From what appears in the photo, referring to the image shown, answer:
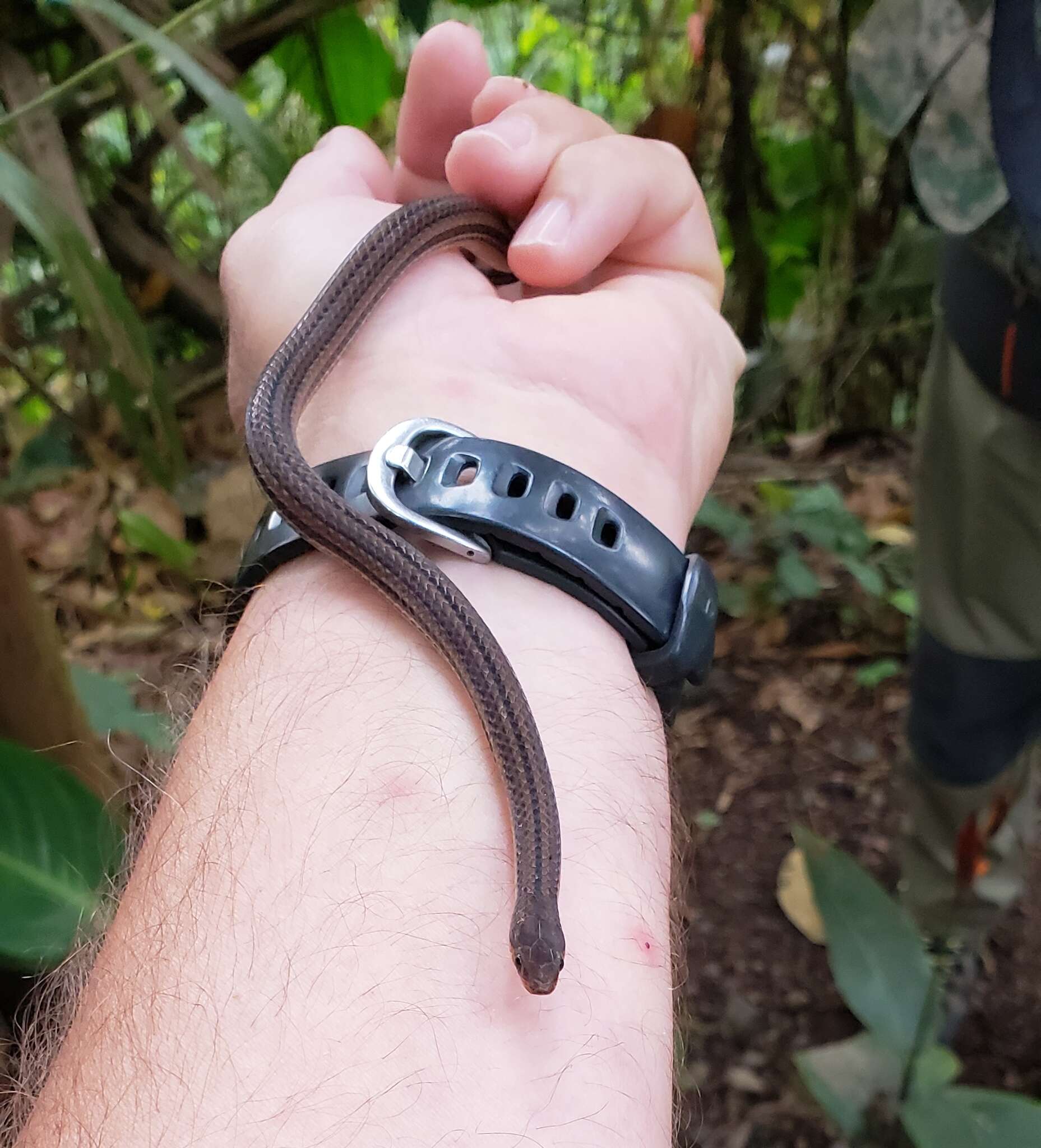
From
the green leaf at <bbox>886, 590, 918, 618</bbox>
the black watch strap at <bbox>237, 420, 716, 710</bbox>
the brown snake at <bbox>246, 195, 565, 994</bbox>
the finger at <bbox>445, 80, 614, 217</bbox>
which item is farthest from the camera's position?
the green leaf at <bbox>886, 590, 918, 618</bbox>

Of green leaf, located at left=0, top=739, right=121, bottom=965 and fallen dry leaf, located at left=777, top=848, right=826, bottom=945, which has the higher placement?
green leaf, located at left=0, top=739, right=121, bottom=965

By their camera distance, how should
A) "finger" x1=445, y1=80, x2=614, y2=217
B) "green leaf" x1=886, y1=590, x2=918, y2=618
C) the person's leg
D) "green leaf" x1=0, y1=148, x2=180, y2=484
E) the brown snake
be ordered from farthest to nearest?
"green leaf" x1=886, y1=590, x2=918, y2=618
the person's leg
"finger" x1=445, y1=80, x2=614, y2=217
"green leaf" x1=0, y1=148, x2=180, y2=484
the brown snake

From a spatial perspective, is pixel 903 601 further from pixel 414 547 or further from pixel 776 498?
pixel 414 547

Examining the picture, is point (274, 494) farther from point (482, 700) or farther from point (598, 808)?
point (598, 808)

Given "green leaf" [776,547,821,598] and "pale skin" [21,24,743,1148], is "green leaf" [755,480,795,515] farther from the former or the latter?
"pale skin" [21,24,743,1148]

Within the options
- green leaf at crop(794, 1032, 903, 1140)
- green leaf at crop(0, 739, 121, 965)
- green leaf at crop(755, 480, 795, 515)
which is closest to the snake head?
green leaf at crop(0, 739, 121, 965)

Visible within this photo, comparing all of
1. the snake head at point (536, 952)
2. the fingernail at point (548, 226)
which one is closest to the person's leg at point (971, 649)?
the fingernail at point (548, 226)

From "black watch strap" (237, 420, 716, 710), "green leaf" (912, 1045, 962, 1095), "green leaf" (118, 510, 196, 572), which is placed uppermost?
"black watch strap" (237, 420, 716, 710)

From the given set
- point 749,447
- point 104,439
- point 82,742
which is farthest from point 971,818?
point 104,439
